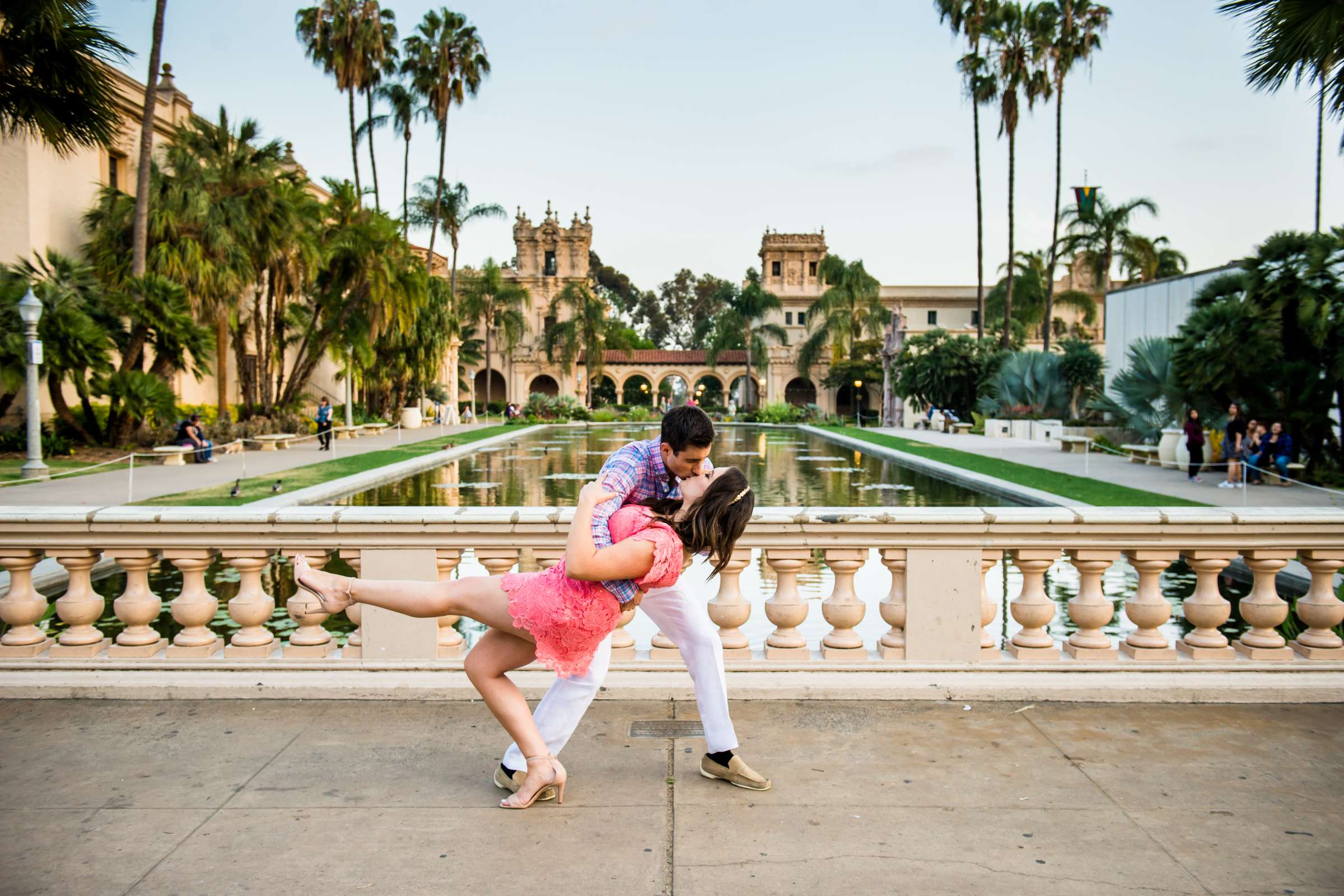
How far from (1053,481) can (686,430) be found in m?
16.1

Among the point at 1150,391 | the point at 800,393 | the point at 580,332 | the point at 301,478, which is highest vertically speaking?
the point at 580,332

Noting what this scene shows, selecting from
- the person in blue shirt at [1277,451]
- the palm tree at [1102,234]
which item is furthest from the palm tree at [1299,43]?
the palm tree at [1102,234]

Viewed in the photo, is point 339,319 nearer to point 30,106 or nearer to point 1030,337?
point 30,106

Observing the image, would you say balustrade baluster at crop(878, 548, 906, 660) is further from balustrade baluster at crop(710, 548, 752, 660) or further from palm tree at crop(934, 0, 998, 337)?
palm tree at crop(934, 0, 998, 337)

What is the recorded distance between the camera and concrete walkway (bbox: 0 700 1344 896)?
2.88 meters

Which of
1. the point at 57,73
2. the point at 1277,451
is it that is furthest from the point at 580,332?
the point at 57,73

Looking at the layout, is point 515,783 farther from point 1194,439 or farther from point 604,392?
point 604,392

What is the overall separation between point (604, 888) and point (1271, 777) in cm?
246

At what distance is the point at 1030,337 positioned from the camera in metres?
69.2

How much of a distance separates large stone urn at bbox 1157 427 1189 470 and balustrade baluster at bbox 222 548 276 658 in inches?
813

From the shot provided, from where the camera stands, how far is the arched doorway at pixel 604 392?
258 feet

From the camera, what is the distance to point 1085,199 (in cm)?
5128

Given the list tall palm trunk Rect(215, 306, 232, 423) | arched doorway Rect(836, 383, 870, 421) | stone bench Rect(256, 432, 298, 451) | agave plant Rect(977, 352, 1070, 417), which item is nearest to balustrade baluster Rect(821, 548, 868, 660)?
stone bench Rect(256, 432, 298, 451)

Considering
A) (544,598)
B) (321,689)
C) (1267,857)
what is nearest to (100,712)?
(321,689)
